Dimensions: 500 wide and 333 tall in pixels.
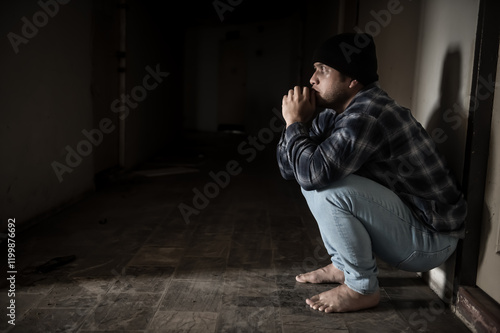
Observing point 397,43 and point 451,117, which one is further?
point 397,43

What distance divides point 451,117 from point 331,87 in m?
0.50

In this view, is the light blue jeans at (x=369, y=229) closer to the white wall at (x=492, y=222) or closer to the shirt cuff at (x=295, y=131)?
the white wall at (x=492, y=222)

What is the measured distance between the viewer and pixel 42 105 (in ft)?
9.55

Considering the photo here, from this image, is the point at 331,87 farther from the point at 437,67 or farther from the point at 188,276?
the point at 188,276

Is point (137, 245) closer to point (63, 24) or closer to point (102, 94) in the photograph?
point (63, 24)

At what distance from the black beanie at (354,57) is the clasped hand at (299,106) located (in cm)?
15

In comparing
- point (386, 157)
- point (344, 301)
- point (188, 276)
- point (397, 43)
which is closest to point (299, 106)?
point (386, 157)

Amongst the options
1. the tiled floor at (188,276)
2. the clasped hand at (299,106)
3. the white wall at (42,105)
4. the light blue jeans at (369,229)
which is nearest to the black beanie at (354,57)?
the clasped hand at (299,106)

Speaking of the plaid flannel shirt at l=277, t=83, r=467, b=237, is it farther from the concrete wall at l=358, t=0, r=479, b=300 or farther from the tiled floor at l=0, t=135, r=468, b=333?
the tiled floor at l=0, t=135, r=468, b=333

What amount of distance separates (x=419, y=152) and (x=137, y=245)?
5.26 ft

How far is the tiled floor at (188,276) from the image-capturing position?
5.23ft

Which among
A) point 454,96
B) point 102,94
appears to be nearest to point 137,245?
point 454,96

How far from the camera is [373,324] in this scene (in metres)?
1.60

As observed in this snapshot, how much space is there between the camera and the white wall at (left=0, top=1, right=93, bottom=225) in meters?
2.50
